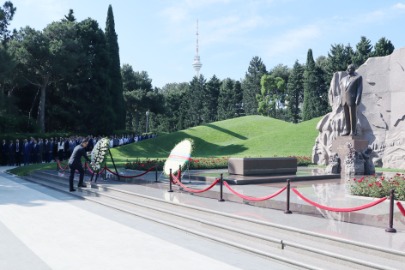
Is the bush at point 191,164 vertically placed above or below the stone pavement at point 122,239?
above

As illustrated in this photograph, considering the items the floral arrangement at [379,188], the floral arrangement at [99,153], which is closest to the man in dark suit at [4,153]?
the floral arrangement at [99,153]

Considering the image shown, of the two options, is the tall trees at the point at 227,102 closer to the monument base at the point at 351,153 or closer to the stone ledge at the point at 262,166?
the stone ledge at the point at 262,166

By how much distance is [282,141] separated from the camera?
3253cm

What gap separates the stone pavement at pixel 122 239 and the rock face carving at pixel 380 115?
13.5 meters

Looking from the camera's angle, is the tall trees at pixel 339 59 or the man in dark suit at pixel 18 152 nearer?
the man in dark suit at pixel 18 152

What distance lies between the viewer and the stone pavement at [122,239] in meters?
6.05


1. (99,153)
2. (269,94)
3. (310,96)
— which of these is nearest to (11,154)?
(99,153)

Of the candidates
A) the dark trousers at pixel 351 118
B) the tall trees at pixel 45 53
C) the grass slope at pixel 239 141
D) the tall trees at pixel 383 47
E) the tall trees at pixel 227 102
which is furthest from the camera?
the tall trees at pixel 227 102

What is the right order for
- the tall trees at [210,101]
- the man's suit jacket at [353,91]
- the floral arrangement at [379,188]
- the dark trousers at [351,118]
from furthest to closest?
the tall trees at [210,101] < the dark trousers at [351,118] < the man's suit jacket at [353,91] < the floral arrangement at [379,188]

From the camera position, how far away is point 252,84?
7344 cm

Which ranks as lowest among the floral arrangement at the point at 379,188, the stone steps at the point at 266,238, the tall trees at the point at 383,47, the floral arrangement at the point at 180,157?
the stone steps at the point at 266,238

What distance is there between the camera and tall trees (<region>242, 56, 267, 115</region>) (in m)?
71.0

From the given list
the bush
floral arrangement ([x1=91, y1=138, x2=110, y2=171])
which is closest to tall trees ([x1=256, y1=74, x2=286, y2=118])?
the bush

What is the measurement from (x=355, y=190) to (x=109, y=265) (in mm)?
7344
